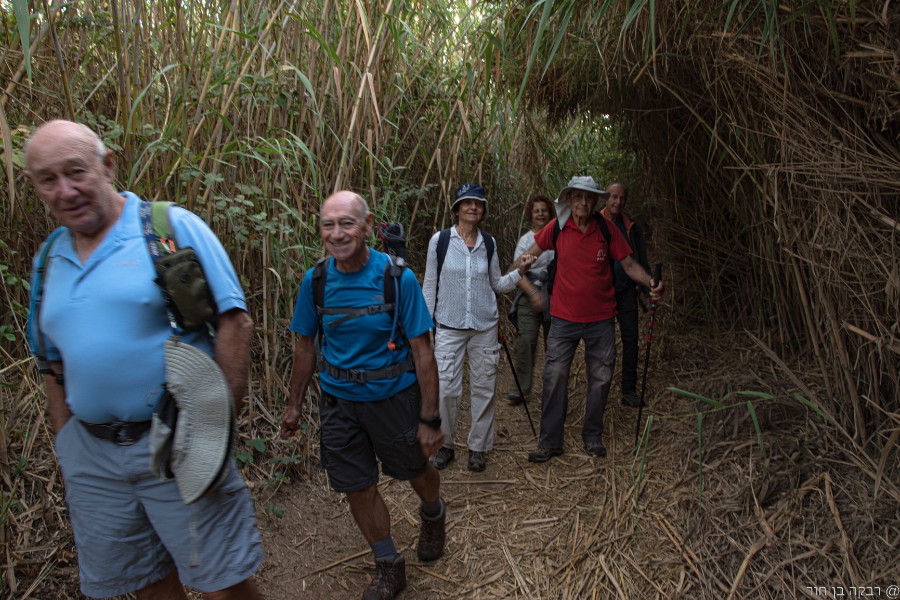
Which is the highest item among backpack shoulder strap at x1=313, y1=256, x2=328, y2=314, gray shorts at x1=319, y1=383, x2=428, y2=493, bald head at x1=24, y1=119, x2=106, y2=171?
bald head at x1=24, y1=119, x2=106, y2=171

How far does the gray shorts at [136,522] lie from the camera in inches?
69.8

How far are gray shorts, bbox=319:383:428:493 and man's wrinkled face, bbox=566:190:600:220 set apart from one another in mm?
1827

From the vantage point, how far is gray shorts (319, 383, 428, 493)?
2.58 metres

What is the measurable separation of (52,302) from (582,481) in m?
2.97

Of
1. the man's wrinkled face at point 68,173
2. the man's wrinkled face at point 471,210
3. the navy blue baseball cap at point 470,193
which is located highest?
the man's wrinkled face at point 68,173

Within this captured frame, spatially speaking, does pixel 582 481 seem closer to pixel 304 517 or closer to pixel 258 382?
pixel 304 517

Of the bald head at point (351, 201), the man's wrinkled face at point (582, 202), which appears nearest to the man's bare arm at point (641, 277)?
the man's wrinkled face at point (582, 202)

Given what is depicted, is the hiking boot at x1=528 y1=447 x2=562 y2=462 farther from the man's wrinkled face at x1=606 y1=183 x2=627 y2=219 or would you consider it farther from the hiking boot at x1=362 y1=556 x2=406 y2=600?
the man's wrinkled face at x1=606 y1=183 x2=627 y2=219

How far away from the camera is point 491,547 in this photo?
313 cm

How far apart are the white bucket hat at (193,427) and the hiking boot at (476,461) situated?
240 centimetres

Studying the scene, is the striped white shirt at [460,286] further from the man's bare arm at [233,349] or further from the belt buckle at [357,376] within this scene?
the man's bare arm at [233,349]

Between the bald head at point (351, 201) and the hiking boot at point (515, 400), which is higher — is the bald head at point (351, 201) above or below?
above

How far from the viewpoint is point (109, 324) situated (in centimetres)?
169

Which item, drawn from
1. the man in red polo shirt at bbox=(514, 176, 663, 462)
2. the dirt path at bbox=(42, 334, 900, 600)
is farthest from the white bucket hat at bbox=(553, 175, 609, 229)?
the dirt path at bbox=(42, 334, 900, 600)
